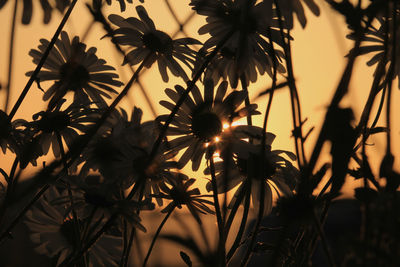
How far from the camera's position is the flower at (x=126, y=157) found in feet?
2.06

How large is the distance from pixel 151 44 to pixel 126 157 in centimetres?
27

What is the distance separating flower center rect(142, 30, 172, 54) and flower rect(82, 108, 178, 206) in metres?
0.16

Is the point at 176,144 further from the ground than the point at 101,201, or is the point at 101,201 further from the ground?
the point at 176,144

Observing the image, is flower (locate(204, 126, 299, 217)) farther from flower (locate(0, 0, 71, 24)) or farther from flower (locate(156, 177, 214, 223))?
flower (locate(0, 0, 71, 24))

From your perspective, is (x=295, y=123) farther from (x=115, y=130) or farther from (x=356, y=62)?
(x=115, y=130)

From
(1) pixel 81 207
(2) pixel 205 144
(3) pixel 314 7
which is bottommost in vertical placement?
(1) pixel 81 207

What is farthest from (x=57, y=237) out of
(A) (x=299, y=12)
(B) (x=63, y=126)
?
(A) (x=299, y=12)

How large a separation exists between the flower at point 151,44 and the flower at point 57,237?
0.30 m

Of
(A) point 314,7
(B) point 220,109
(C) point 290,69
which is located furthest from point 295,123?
(B) point 220,109

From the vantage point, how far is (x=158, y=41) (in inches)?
35.2

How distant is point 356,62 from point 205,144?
19.6 inches

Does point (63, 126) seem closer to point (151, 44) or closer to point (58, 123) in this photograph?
point (58, 123)

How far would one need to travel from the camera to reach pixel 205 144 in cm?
83

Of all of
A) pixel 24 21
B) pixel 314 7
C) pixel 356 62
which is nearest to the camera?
pixel 356 62
